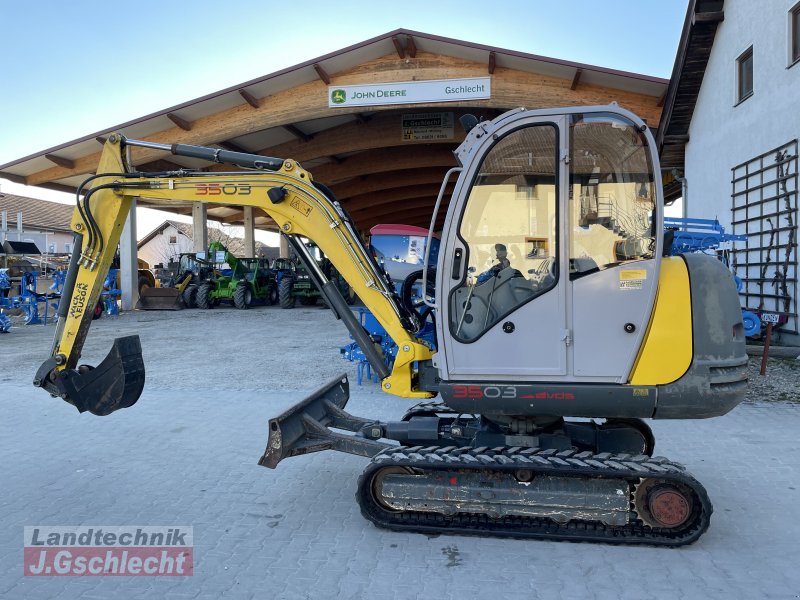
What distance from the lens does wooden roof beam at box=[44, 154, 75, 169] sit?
60.0ft

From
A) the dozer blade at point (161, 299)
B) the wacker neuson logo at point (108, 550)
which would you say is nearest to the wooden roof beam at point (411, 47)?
the dozer blade at point (161, 299)

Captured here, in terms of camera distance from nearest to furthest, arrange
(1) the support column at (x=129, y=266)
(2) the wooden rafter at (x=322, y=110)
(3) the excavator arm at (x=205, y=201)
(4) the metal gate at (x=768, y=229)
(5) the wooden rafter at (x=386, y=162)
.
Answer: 1. (3) the excavator arm at (x=205, y=201)
2. (4) the metal gate at (x=768, y=229)
3. (2) the wooden rafter at (x=322, y=110)
4. (1) the support column at (x=129, y=266)
5. (5) the wooden rafter at (x=386, y=162)

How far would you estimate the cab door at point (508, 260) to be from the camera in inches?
149

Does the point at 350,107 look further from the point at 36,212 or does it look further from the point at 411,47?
the point at 36,212

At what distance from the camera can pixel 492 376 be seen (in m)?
3.93

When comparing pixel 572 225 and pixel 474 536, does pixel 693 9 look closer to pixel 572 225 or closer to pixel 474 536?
pixel 572 225

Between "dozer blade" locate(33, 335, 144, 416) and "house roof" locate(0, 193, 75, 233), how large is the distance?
35774mm

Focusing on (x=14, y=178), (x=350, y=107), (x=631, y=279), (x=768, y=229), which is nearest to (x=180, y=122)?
(x=350, y=107)

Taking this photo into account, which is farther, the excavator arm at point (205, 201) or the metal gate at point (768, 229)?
the metal gate at point (768, 229)

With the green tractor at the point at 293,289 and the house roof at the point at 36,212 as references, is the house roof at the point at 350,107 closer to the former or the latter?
the green tractor at the point at 293,289

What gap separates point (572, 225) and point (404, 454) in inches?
70.0

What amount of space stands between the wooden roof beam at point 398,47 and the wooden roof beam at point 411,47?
139 millimetres

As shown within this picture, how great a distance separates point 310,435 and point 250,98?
13.8 metres

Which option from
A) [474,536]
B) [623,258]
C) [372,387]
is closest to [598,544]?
[474,536]
